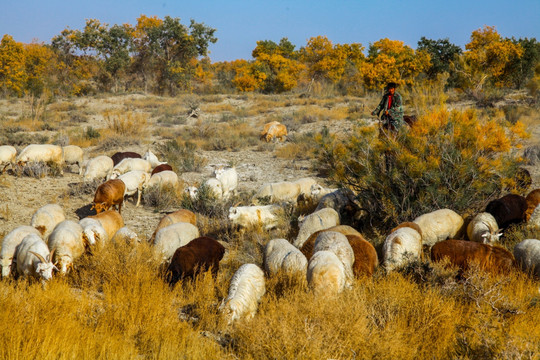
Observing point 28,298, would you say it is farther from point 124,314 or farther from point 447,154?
point 447,154

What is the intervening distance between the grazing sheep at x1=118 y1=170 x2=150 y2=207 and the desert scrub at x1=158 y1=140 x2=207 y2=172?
2.90m

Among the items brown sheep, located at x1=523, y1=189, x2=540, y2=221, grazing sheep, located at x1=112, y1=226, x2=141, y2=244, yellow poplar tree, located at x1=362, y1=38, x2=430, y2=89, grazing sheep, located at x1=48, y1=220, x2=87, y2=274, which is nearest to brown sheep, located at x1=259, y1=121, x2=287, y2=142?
brown sheep, located at x1=523, y1=189, x2=540, y2=221

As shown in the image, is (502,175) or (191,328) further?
(502,175)

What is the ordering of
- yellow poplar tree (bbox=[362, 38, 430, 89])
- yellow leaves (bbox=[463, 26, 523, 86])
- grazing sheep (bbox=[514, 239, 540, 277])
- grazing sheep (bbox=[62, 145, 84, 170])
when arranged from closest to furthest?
grazing sheep (bbox=[514, 239, 540, 277]), grazing sheep (bbox=[62, 145, 84, 170]), yellow leaves (bbox=[463, 26, 523, 86]), yellow poplar tree (bbox=[362, 38, 430, 89])

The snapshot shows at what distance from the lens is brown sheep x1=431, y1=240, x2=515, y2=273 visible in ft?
18.7

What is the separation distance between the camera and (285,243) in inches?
249

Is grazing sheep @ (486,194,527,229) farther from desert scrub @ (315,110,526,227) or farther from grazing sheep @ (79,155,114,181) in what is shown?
grazing sheep @ (79,155,114,181)

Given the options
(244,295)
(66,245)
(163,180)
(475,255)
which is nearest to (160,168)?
(163,180)

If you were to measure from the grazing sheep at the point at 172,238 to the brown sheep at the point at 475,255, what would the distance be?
3.63 m

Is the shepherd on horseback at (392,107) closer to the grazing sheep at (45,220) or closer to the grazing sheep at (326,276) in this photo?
the grazing sheep at (326,276)

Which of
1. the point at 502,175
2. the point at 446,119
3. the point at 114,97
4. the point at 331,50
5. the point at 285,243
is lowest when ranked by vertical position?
the point at 285,243

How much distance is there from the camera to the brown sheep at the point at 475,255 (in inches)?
225

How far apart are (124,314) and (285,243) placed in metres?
2.41

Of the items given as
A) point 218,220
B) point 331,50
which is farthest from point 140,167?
point 331,50
